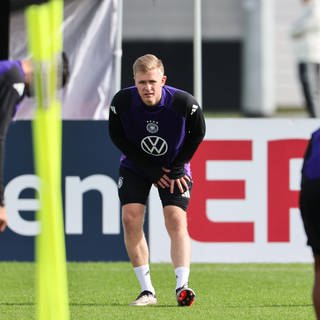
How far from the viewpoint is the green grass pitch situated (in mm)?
9375

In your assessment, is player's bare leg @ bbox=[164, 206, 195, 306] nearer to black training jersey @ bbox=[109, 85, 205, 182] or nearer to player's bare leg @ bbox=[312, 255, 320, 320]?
black training jersey @ bbox=[109, 85, 205, 182]

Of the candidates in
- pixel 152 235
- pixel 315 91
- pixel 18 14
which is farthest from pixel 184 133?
pixel 315 91

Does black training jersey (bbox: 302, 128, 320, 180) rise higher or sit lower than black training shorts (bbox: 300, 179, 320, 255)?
higher

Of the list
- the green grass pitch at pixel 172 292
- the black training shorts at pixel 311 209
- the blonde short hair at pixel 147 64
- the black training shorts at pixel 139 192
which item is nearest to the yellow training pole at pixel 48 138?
the black training shorts at pixel 311 209

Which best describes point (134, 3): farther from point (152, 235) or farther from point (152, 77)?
point (152, 77)

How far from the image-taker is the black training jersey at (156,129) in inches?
382

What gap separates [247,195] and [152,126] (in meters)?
2.89

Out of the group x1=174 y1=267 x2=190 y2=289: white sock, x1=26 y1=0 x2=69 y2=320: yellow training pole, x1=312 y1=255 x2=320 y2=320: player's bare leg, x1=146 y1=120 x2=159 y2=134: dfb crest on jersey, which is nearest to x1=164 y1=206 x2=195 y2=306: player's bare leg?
x1=174 y1=267 x2=190 y2=289: white sock

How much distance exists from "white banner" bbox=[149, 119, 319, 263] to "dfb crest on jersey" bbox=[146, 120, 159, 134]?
268 centimetres

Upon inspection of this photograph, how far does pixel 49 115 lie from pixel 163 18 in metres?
24.2

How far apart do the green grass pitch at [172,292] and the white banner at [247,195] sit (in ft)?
0.54

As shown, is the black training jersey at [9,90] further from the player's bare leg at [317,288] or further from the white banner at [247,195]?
the white banner at [247,195]

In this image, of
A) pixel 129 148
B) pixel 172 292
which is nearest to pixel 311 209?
pixel 129 148

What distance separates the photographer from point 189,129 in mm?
9781
